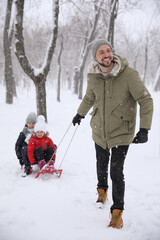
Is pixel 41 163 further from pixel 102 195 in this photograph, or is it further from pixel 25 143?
pixel 102 195

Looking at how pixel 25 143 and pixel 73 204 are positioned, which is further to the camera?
pixel 25 143

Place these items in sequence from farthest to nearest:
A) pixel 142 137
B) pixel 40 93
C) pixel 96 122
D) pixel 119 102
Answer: pixel 40 93 < pixel 96 122 < pixel 119 102 < pixel 142 137

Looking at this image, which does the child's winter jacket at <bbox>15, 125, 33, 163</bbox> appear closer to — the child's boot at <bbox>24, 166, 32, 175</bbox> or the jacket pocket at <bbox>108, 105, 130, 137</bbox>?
the child's boot at <bbox>24, 166, 32, 175</bbox>

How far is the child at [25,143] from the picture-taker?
3.94m

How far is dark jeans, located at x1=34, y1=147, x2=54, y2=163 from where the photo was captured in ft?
12.7

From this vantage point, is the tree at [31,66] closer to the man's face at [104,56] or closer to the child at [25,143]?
the child at [25,143]

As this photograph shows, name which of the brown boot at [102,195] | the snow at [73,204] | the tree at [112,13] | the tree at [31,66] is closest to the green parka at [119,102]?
the brown boot at [102,195]

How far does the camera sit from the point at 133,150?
5781mm

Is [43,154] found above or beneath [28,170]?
above

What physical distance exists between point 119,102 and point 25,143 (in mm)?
2640

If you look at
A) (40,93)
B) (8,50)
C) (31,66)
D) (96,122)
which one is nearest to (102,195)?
(96,122)

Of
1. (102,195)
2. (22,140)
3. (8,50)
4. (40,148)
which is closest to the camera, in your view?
(102,195)

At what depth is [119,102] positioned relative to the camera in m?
2.24

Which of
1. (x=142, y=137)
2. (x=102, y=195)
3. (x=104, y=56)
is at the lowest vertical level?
(x=102, y=195)
